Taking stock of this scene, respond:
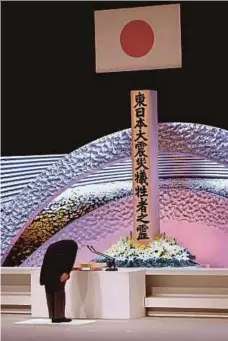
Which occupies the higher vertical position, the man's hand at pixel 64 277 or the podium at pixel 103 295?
the man's hand at pixel 64 277

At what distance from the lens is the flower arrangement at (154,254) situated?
10.8m

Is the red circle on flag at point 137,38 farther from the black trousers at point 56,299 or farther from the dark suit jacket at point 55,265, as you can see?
the black trousers at point 56,299

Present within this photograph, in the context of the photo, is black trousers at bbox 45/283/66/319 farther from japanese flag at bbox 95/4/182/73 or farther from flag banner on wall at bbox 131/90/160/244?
japanese flag at bbox 95/4/182/73

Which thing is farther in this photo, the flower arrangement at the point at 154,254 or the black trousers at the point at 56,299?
the flower arrangement at the point at 154,254

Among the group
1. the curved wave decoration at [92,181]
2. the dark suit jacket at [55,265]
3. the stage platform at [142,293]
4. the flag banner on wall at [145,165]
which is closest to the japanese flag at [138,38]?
the flag banner on wall at [145,165]

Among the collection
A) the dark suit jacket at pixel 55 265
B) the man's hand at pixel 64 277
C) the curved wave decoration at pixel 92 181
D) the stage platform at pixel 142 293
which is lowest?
the stage platform at pixel 142 293

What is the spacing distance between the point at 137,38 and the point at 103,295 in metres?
3.38

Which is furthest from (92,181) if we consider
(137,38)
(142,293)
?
(142,293)

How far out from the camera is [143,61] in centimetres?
1157

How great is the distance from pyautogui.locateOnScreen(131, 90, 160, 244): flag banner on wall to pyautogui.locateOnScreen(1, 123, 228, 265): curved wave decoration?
405 millimetres

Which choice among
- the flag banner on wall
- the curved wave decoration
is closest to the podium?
the flag banner on wall

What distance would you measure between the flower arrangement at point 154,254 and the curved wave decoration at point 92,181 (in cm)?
55

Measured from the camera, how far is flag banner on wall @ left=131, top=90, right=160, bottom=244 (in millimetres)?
11086

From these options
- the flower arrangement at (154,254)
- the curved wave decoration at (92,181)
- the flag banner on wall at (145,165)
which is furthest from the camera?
the curved wave decoration at (92,181)
